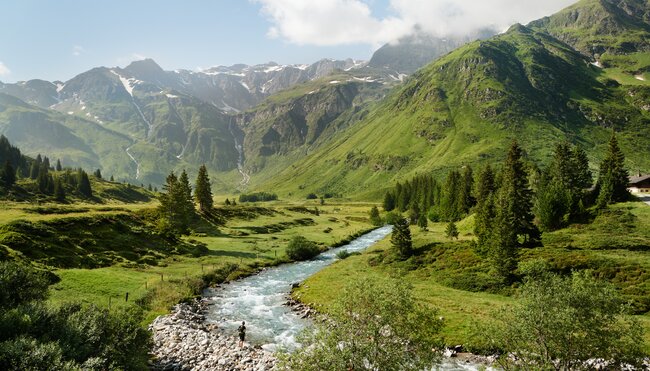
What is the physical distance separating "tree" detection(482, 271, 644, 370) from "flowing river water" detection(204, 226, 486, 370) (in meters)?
12.9

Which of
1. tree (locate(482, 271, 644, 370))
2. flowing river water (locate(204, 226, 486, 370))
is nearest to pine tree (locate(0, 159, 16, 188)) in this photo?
flowing river water (locate(204, 226, 486, 370))

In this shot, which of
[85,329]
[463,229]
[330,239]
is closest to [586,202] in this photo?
[463,229]

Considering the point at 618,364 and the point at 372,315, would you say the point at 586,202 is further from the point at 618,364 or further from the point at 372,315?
the point at 372,315

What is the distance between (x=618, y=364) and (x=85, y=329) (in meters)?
39.4

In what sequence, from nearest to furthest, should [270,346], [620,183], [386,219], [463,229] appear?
1. [270,346]
2. [620,183]
3. [463,229]
4. [386,219]

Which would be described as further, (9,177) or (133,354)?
(9,177)

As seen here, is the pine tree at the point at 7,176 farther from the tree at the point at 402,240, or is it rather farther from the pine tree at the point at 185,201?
the tree at the point at 402,240

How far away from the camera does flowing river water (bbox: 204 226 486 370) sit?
150 feet

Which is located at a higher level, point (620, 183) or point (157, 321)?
point (620, 183)

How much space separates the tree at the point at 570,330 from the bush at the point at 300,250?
250ft

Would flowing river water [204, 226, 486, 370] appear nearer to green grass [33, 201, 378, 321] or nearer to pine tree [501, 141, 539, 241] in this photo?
green grass [33, 201, 378, 321]

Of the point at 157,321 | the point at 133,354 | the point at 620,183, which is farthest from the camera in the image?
the point at 620,183

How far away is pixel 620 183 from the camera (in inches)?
3548

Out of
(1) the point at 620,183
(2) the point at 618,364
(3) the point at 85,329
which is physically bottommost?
(3) the point at 85,329
